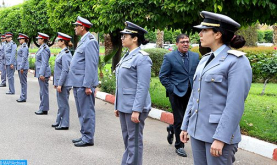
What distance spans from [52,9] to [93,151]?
337 inches

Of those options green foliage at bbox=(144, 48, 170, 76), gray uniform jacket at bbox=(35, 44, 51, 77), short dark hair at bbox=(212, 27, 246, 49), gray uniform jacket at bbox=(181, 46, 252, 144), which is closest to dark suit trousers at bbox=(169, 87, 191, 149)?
gray uniform jacket at bbox=(181, 46, 252, 144)

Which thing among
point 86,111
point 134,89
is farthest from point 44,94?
point 134,89

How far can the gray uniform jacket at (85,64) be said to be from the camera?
223 inches

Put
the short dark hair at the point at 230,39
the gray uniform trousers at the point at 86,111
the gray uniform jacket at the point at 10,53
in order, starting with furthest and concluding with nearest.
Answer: the gray uniform jacket at the point at 10,53 < the gray uniform trousers at the point at 86,111 < the short dark hair at the point at 230,39

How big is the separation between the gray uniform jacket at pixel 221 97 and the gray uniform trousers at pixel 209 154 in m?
0.05

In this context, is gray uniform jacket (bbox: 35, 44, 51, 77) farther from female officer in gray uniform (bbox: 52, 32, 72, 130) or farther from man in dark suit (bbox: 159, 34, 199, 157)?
man in dark suit (bbox: 159, 34, 199, 157)

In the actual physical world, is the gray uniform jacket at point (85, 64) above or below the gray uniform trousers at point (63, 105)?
above

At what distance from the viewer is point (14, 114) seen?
8.47 meters

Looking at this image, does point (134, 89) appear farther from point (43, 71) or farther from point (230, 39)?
point (43, 71)

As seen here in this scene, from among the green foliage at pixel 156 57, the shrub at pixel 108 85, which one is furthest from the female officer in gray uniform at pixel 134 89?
the green foliage at pixel 156 57

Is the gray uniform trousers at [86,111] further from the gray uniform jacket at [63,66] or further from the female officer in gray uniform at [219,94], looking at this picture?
the female officer in gray uniform at [219,94]

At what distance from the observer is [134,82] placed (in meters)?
4.23

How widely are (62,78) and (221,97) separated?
14.3 feet

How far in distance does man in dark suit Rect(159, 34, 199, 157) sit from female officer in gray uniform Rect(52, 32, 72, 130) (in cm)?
201
